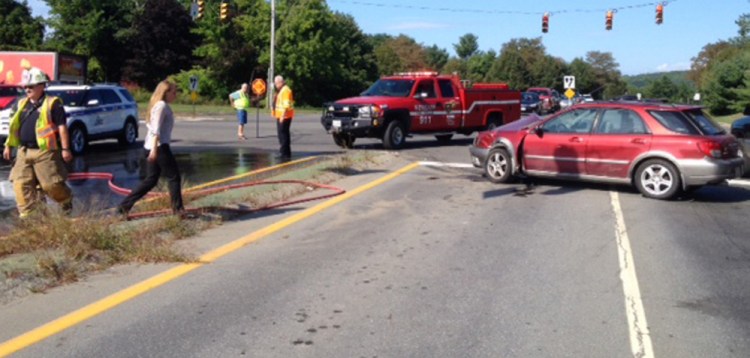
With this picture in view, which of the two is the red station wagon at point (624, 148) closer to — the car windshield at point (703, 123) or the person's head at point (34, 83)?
the car windshield at point (703, 123)

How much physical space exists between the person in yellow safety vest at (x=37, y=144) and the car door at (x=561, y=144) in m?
7.44

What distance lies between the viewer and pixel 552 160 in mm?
12547

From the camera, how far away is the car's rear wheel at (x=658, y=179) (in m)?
11.4

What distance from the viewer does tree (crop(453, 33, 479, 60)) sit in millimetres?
156000

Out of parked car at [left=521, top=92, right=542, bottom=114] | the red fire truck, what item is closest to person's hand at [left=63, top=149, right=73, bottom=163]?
the red fire truck

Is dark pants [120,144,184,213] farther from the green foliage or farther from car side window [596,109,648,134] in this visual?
the green foliage

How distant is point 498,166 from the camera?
43.4 feet

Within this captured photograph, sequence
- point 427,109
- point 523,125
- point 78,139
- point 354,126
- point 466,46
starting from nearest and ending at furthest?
point 523,125 < point 78,139 < point 354,126 < point 427,109 < point 466,46

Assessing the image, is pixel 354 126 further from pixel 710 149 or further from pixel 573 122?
pixel 710 149

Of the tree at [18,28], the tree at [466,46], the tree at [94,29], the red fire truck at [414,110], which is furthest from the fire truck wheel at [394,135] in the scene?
the tree at [466,46]

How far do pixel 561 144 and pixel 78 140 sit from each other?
11575 mm

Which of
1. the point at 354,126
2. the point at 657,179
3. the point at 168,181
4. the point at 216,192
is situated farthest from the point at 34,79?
the point at 354,126

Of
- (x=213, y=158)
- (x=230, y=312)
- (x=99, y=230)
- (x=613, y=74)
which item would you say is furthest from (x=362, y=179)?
(x=613, y=74)

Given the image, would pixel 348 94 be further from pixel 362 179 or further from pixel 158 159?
pixel 158 159
